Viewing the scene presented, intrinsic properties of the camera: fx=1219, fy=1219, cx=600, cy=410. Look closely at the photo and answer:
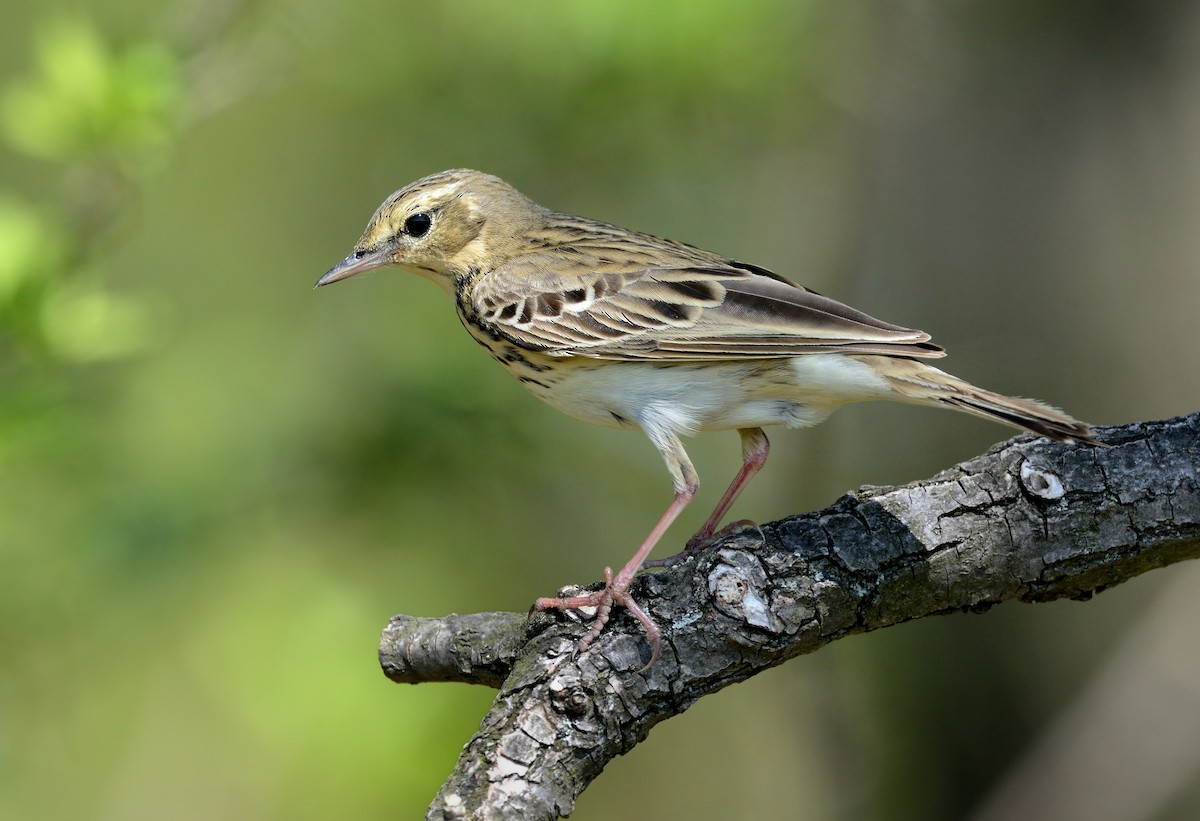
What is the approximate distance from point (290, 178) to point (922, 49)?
5367 millimetres

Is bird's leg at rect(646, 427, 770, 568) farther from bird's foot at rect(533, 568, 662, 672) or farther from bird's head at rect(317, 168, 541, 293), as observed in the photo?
bird's head at rect(317, 168, 541, 293)

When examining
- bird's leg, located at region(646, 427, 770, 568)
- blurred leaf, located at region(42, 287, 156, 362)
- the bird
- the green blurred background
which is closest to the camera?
the bird

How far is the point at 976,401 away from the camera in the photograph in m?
3.94

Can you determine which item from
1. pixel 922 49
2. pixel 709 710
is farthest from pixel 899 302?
pixel 709 710

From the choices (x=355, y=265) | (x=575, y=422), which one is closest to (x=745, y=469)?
(x=355, y=265)

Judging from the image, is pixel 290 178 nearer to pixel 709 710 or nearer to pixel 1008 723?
pixel 709 710

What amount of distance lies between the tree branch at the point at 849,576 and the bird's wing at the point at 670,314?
602 millimetres

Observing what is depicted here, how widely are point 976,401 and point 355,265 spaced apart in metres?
2.72

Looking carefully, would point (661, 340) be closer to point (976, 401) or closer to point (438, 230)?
point (976, 401)

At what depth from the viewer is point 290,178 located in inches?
402

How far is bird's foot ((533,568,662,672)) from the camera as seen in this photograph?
3.60 meters

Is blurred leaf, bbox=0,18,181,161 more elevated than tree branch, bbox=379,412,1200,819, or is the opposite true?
blurred leaf, bbox=0,18,181,161

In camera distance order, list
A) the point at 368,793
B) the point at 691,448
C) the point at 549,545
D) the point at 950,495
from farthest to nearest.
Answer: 1. the point at 549,545
2. the point at 691,448
3. the point at 368,793
4. the point at 950,495

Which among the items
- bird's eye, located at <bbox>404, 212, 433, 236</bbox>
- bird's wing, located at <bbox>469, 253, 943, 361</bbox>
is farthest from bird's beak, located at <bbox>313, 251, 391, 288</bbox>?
bird's wing, located at <bbox>469, 253, 943, 361</bbox>
